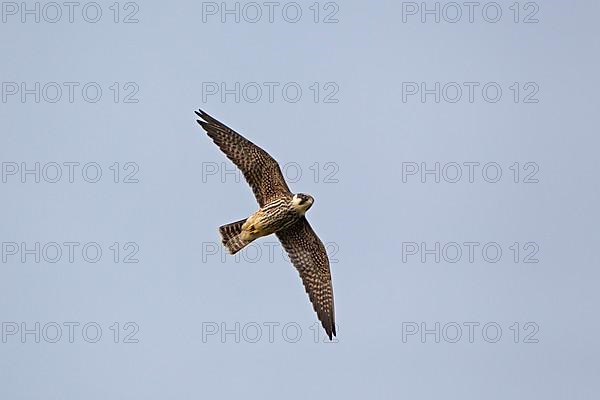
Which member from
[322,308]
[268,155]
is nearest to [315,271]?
[322,308]

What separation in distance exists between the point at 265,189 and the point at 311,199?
93cm

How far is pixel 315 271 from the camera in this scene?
21000mm

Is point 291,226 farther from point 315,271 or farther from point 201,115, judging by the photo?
point 201,115

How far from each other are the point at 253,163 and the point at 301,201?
46.4 inches

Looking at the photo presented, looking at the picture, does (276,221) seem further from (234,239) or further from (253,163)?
(253,163)

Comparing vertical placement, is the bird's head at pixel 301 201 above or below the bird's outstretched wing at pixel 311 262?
above

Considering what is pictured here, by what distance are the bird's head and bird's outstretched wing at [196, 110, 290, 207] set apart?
1.39 ft

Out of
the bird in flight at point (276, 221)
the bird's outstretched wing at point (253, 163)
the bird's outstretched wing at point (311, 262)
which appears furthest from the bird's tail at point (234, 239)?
the bird's outstretched wing at point (311, 262)

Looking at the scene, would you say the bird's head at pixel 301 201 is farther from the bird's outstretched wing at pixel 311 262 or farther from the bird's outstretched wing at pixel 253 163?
the bird's outstretched wing at pixel 311 262

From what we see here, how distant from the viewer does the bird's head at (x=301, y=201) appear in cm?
1994

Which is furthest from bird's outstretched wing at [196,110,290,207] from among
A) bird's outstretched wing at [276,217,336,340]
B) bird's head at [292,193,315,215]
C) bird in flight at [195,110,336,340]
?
bird's outstretched wing at [276,217,336,340]

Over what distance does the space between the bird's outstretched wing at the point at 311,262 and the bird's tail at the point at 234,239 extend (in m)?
0.95

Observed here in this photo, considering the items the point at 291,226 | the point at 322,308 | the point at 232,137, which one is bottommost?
the point at 322,308

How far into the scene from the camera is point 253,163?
2050cm
